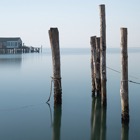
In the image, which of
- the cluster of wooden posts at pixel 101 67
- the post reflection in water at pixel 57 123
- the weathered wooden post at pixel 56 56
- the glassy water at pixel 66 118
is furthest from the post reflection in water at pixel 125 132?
the weathered wooden post at pixel 56 56

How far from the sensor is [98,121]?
40.0 feet

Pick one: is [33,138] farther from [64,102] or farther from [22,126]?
[64,102]

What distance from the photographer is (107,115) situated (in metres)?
12.8

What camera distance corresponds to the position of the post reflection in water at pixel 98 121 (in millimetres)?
10492

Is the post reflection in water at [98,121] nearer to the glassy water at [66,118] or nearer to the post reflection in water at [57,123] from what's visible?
the glassy water at [66,118]

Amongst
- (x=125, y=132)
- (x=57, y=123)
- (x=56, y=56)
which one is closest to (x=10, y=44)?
(x=56, y=56)

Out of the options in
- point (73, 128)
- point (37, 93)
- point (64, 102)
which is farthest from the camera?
point (37, 93)

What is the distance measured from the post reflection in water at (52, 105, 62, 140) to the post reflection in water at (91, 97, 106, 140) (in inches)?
50.7

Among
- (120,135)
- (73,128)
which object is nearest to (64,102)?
(73,128)

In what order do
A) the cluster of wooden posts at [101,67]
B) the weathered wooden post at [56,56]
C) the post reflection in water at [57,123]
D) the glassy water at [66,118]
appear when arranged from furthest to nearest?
1. the weathered wooden post at [56,56]
2. the cluster of wooden posts at [101,67]
3. the post reflection in water at [57,123]
4. the glassy water at [66,118]

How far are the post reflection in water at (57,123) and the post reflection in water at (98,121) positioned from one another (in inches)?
50.7

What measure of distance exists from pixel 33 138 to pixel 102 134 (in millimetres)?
2510

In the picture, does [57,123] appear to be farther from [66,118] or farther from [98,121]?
[98,121]

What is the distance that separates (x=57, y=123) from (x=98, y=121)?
1.73 m
